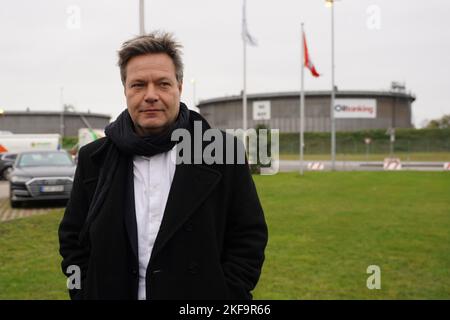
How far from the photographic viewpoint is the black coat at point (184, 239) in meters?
2.11

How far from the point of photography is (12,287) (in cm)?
536

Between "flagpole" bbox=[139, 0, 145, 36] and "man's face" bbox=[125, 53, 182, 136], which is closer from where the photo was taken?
"man's face" bbox=[125, 53, 182, 136]

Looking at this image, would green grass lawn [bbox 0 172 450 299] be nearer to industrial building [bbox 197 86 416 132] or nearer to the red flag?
the red flag

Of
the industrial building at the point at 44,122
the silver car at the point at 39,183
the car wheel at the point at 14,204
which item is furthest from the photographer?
the industrial building at the point at 44,122

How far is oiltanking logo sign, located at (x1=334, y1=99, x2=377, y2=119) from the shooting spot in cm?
6806

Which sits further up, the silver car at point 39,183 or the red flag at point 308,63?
the red flag at point 308,63

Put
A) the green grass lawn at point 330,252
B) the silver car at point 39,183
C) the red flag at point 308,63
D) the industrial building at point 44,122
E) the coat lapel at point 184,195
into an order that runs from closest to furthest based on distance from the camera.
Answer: the coat lapel at point 184,195, the green grass lawn at point 330,252, the silver car at point 39,183, the red flag at point 308,63, the industrial building at point 44,122

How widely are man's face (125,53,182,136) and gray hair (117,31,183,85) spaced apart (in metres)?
0.02

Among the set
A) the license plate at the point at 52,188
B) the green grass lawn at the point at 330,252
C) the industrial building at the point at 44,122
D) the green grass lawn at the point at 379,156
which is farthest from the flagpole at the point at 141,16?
the industrial building at the point at 44,122

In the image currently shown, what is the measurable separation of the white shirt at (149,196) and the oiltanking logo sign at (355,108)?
6788 centimetres

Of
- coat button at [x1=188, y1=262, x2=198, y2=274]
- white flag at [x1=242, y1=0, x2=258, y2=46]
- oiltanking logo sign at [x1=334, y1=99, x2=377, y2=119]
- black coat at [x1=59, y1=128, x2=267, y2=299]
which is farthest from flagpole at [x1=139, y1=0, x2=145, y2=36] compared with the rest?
oiltanking logo sign at [x1=334, y1=99, x2=377, y2=119]

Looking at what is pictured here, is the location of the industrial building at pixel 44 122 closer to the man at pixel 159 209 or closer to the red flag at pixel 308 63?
the red flag at pixel 308 63
